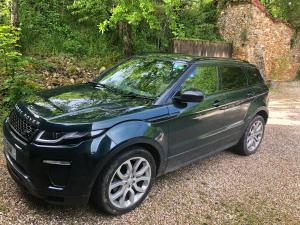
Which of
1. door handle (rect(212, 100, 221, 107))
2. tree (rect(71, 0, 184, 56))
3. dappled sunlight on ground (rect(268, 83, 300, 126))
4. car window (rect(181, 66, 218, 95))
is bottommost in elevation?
dappled sunlight on ground (rect(268, 83, 300, 126))

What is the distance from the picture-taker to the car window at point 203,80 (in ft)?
14.5

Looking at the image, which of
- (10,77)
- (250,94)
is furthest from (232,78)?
(10,77)

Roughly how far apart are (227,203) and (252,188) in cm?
66

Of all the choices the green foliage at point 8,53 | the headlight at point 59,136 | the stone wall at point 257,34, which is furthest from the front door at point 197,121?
the stone wall at point 257,34

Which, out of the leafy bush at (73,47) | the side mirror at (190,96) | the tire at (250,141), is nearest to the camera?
the side mirror at (190,96)

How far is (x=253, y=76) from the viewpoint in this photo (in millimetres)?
5879

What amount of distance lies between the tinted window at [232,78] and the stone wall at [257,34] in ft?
29.9

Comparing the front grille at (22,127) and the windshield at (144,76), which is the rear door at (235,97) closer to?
the windshield at (144,76)

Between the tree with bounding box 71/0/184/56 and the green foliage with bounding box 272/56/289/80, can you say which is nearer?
the tree with bounding box 71/0/184/56

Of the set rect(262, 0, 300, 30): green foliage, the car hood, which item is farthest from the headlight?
rect(262, 0, 300, 30): green foliage

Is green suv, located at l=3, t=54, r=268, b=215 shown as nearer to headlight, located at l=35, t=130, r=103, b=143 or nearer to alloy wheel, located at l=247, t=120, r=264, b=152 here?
headlight, located at l=35, t=130, r=103, b=143

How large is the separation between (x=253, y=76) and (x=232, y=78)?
0.78m

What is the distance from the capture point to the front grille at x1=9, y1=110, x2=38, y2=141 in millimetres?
3377

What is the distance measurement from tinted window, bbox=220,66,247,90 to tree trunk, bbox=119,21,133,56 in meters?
6.25
